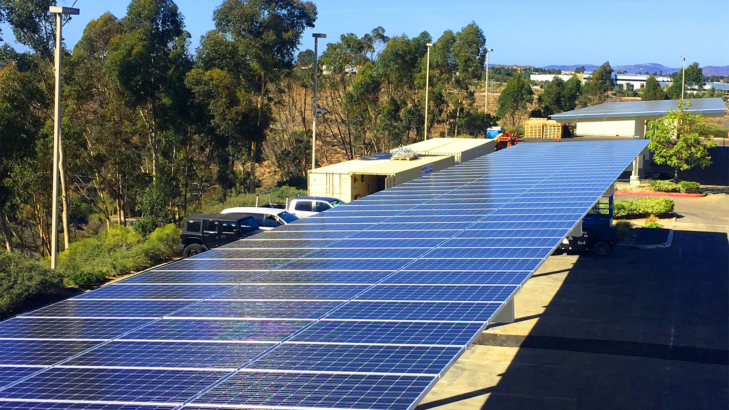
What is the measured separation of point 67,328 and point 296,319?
151 inches

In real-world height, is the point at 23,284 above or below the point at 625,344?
above

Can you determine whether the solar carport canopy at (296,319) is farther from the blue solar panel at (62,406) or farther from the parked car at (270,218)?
the parked car at (270,218)

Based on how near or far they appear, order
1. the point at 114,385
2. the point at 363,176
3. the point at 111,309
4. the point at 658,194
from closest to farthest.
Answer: the point at 114,385, the point at 111,309, the point at 363,176, the point at 658,194

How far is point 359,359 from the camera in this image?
29.3 feet

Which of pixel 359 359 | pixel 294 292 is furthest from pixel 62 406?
pixel 294 292

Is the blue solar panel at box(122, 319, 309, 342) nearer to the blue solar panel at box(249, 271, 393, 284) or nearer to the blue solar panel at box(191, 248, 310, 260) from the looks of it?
the blue solar panel at box(249, 271, 393, 284)

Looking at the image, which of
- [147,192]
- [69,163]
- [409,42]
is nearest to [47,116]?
[69,163]

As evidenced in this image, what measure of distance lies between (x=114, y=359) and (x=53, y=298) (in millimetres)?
15097

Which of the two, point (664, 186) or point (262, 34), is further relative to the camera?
point (262, 34)

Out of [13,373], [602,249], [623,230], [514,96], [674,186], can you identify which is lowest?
[602,249]

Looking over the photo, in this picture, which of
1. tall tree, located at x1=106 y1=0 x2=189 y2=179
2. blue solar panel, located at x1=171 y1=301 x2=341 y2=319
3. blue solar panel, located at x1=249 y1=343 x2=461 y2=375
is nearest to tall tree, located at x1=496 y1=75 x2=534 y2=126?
tall tree, located at x1=106 y1=0 x2=189 y2=179

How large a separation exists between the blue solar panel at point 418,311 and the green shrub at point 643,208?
3232 cm

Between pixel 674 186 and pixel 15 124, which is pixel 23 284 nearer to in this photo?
pixel 15 124

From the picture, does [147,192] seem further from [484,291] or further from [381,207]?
[484,291]
